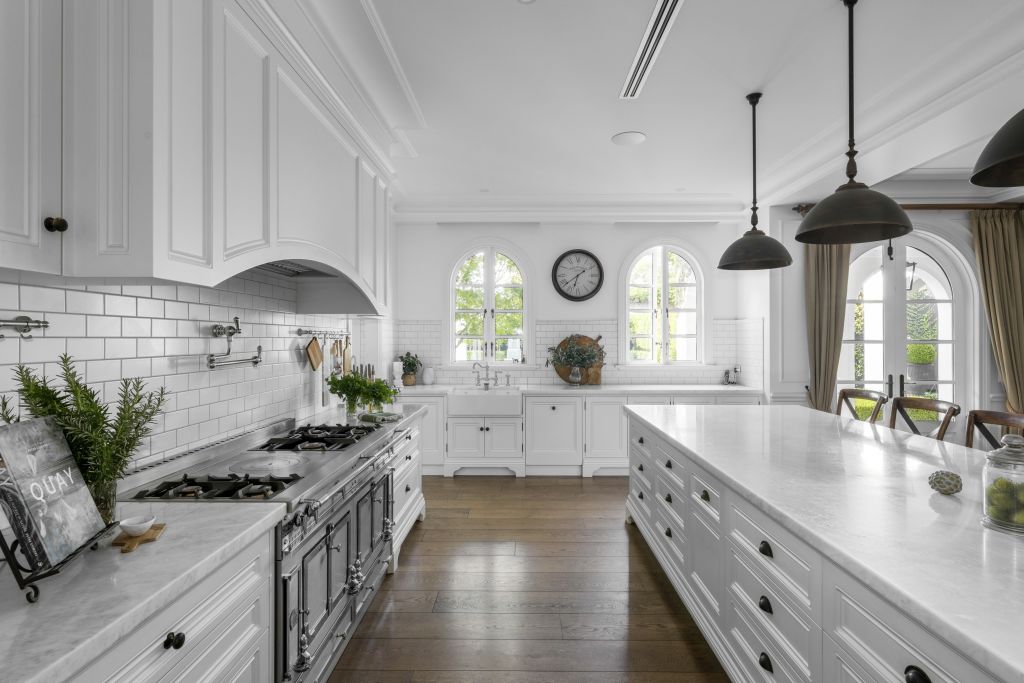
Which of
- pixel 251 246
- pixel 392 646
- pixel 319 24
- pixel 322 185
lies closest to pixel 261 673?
pixel 392 646

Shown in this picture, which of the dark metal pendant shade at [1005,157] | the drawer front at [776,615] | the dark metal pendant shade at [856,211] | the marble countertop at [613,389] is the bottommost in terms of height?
the drawer front at [776,615]

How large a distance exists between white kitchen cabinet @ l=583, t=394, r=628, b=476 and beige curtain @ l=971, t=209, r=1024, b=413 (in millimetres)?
3453

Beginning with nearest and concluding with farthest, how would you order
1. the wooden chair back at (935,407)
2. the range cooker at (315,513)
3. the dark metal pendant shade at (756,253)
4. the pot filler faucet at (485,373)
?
the range cooker at (315,513) < the wooden chair back at (935,407) < the dark metal pendant shade at (756,253) < the pot filler faucet at (485,373)

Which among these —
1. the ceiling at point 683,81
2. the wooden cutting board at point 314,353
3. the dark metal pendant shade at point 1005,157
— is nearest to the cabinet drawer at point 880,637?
the dark metal pendant shade at point 1005,157

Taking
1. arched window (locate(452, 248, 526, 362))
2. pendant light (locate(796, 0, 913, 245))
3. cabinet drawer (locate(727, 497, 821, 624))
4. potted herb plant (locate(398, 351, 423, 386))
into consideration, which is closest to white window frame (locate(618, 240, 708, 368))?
arched window (locate(452, 248, 526, 362))

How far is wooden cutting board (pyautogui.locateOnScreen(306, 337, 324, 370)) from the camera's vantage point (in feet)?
10.7

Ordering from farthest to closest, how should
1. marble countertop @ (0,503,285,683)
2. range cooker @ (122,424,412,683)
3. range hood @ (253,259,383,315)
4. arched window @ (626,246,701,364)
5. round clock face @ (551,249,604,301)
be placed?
arched window @ (626,246,701,364), round clock face @ (551,249,604,301), range hood @ (253,259,383,315), range cooker @ (122,424,412,683), marble countertop @ (0,503,285,683)

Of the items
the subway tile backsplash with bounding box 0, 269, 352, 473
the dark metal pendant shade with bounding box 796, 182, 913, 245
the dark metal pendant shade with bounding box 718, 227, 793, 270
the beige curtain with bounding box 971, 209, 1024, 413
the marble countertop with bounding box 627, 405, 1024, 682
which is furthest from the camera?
the beige curtain with bounding box 971, 209, 1024, 413

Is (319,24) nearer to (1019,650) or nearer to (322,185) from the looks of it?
(322,185)

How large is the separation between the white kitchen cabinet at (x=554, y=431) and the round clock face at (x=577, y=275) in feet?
4.11

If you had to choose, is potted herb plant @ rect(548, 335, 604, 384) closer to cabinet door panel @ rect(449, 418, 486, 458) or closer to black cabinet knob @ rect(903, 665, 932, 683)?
cabinet door panel @ rect(449, 418, 486, 458)

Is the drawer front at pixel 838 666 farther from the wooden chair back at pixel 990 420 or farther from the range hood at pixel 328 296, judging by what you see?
the range hood at pixel 328 296

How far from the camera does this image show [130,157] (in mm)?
1327

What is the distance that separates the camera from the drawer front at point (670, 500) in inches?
98.5
